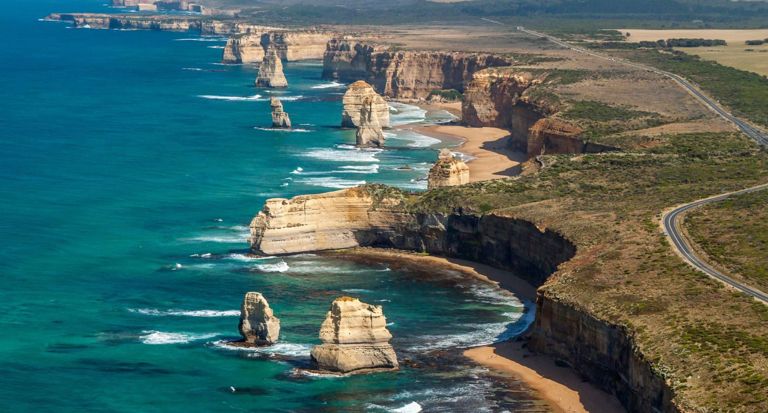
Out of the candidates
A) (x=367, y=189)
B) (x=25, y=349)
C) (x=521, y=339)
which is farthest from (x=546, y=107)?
(x=25, y=349)

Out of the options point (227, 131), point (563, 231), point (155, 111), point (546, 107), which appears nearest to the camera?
point (563, 231)

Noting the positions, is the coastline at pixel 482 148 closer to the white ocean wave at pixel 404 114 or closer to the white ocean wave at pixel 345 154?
the white ocean wave at pixel 404 114

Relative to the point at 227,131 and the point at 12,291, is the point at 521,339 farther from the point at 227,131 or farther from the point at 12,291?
the point at 227,131

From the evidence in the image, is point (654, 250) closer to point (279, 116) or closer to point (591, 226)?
point (591, 226)

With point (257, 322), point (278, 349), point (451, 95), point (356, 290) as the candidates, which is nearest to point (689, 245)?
point (356, 290)

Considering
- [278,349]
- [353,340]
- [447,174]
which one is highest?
→ [447,174]

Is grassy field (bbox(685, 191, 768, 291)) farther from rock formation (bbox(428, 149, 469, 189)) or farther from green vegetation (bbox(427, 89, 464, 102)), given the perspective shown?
green vegetation (bbox(427, 89, 464, 102))

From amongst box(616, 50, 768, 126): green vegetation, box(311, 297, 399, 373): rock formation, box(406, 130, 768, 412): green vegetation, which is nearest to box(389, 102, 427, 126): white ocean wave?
box(616, 50, 768, 126): green vegetation
